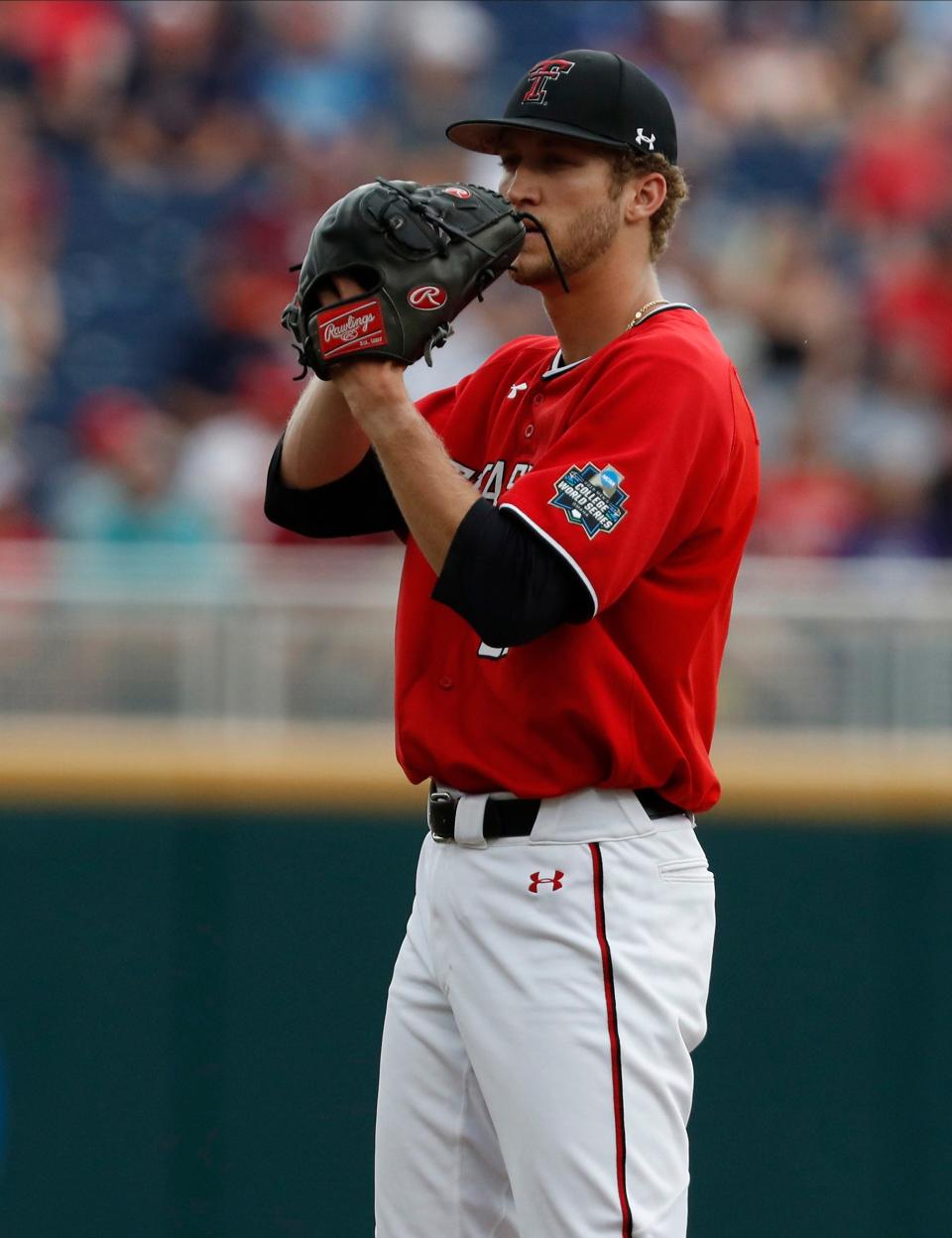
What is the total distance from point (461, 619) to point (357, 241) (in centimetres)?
51

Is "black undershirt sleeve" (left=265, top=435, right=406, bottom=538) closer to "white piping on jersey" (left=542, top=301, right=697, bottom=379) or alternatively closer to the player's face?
"white piping on jersey" (left=542, top=301, right=697, bottom=379)

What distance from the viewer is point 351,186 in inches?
255

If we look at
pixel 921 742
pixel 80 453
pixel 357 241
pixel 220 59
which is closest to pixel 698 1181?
pixel 921 742

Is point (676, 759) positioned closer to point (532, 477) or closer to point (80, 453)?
point (532, 477)

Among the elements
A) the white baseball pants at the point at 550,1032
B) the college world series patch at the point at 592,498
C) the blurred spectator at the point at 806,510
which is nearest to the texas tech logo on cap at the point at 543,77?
the college world series patch at the point at 592,498

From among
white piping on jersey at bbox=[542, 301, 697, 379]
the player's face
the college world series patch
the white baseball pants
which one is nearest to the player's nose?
the player's face

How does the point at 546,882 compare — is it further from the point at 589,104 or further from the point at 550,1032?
the point at 589,104

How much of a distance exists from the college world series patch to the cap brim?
1.45ft

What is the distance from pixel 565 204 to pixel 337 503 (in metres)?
0.54

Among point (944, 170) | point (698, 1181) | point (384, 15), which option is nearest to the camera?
point (698, 1181)

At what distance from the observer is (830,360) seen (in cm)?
607

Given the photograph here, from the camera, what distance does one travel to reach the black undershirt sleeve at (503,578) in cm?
224

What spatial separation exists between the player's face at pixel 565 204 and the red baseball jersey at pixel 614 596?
125mm

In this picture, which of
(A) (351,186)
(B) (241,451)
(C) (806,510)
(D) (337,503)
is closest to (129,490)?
(B) (241,451)
